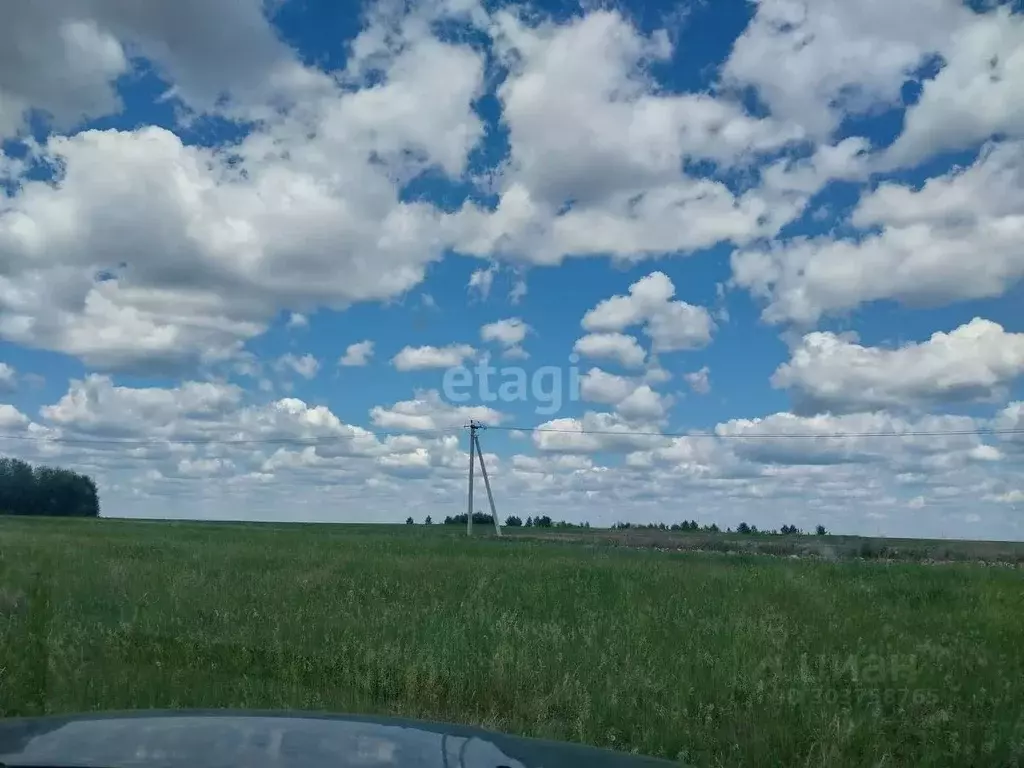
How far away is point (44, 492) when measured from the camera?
8944 cm

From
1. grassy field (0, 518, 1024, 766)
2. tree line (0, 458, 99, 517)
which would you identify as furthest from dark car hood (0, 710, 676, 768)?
tree line (0, 458, 99, 517)

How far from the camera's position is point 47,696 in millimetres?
7844

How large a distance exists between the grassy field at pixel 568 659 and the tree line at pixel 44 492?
80.8 metres

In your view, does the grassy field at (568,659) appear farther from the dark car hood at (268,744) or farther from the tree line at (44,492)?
the tree line at (44,492)

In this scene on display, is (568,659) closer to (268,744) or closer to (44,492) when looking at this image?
(268,744)

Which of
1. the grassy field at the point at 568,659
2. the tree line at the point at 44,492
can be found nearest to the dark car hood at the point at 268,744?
the grassy field at the point at 568,659

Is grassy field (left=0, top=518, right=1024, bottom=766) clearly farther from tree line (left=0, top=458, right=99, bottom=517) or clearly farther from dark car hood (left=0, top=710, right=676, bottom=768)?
tree line (left=0, top=458, right=99, bottom=517)

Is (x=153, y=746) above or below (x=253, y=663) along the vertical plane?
above

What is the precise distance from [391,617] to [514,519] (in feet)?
230

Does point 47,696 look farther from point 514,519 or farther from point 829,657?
point 514,519

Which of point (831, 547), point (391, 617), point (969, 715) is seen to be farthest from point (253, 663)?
point (831, 547)

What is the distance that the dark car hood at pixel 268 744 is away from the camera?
2506 millimetres

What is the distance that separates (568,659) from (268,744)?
710cm

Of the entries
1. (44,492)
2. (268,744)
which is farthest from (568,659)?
(44,492)
